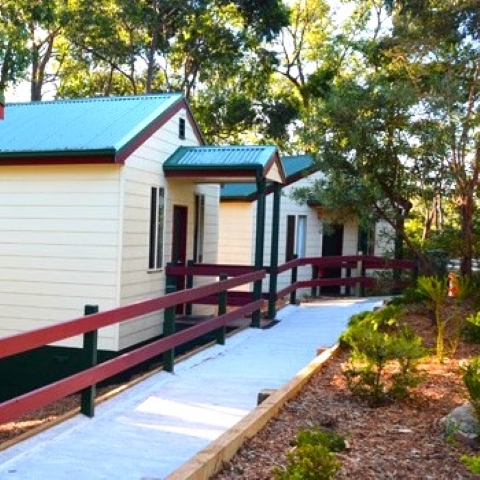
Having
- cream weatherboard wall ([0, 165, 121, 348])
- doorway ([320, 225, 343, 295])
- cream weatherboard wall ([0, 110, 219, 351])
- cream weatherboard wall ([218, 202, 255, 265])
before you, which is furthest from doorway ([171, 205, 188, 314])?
doorway ([320, 225, 343, 295])

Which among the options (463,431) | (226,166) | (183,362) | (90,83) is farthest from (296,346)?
(90,83)

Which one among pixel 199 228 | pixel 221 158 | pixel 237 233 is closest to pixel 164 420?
pixel 221 158

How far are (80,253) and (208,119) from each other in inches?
661

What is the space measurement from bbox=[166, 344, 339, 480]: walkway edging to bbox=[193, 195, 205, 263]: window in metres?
7.55

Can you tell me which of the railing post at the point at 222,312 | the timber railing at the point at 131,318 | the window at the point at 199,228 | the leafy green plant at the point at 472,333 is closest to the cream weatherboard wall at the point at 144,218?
the window at the point at 199,228

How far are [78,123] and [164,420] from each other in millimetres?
6679

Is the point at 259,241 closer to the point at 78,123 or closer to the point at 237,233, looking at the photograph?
the point at 78,123

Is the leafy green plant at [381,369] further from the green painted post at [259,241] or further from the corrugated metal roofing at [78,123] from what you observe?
the green painted post at [259,241]

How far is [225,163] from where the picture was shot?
430 inches

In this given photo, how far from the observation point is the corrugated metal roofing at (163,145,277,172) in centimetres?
1088

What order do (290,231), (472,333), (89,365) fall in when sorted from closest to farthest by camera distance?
(89,365) < (472,333) < (290,231)

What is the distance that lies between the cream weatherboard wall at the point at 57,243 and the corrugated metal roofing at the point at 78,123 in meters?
0.38

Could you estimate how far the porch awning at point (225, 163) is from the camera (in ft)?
35.7

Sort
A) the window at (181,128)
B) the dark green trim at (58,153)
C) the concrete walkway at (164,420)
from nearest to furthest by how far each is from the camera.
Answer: the concrete walkway at (164,420) → the dark green trim at (58,153) → the window at (181,128)
